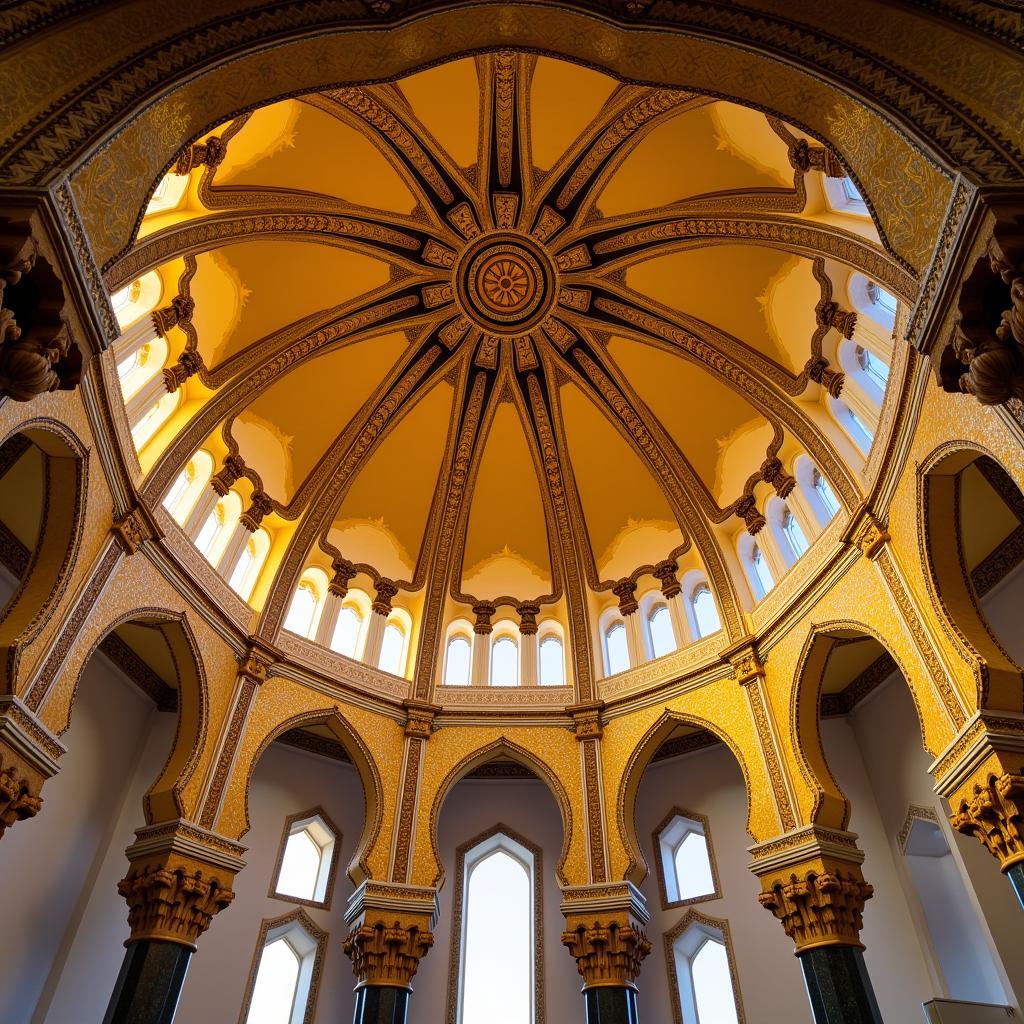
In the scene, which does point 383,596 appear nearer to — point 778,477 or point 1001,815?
point 778,477

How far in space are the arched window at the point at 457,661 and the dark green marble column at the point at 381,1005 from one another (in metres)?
5.38

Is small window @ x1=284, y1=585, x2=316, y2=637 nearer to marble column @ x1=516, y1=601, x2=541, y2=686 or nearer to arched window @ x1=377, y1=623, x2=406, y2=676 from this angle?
arched window @ x1=377, y1=623, x2=406, y2=676

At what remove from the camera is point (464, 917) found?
14359 millimetres

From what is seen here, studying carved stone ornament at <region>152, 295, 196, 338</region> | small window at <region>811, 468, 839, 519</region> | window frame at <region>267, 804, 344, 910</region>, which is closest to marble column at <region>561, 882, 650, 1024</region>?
window frame at <region>267, 804, 344, 910</region>

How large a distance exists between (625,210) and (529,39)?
7230 mm

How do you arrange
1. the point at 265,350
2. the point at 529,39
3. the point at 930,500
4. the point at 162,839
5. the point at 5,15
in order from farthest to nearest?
the point at 265,350 → the point at 162,839 → the point at 930,500 → the point at 529,39 → the point at 5,15

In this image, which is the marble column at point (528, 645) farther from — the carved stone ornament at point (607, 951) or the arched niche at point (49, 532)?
the arched niche at point (49, 532)

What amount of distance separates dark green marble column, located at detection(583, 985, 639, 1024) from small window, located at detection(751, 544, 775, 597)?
6730mm

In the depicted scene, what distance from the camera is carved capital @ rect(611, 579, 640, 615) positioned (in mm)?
15847

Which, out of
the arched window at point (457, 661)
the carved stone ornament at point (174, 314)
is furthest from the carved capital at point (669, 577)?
the carved stone ornament at point (174, 314)

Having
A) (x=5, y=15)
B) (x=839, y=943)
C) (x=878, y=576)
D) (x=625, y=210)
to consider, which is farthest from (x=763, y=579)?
(x=5, y=15)

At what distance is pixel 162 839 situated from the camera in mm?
10570

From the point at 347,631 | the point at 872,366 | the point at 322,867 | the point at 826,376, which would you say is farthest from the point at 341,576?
the point at 872,366

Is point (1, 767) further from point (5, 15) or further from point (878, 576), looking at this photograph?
point (878, 576)
